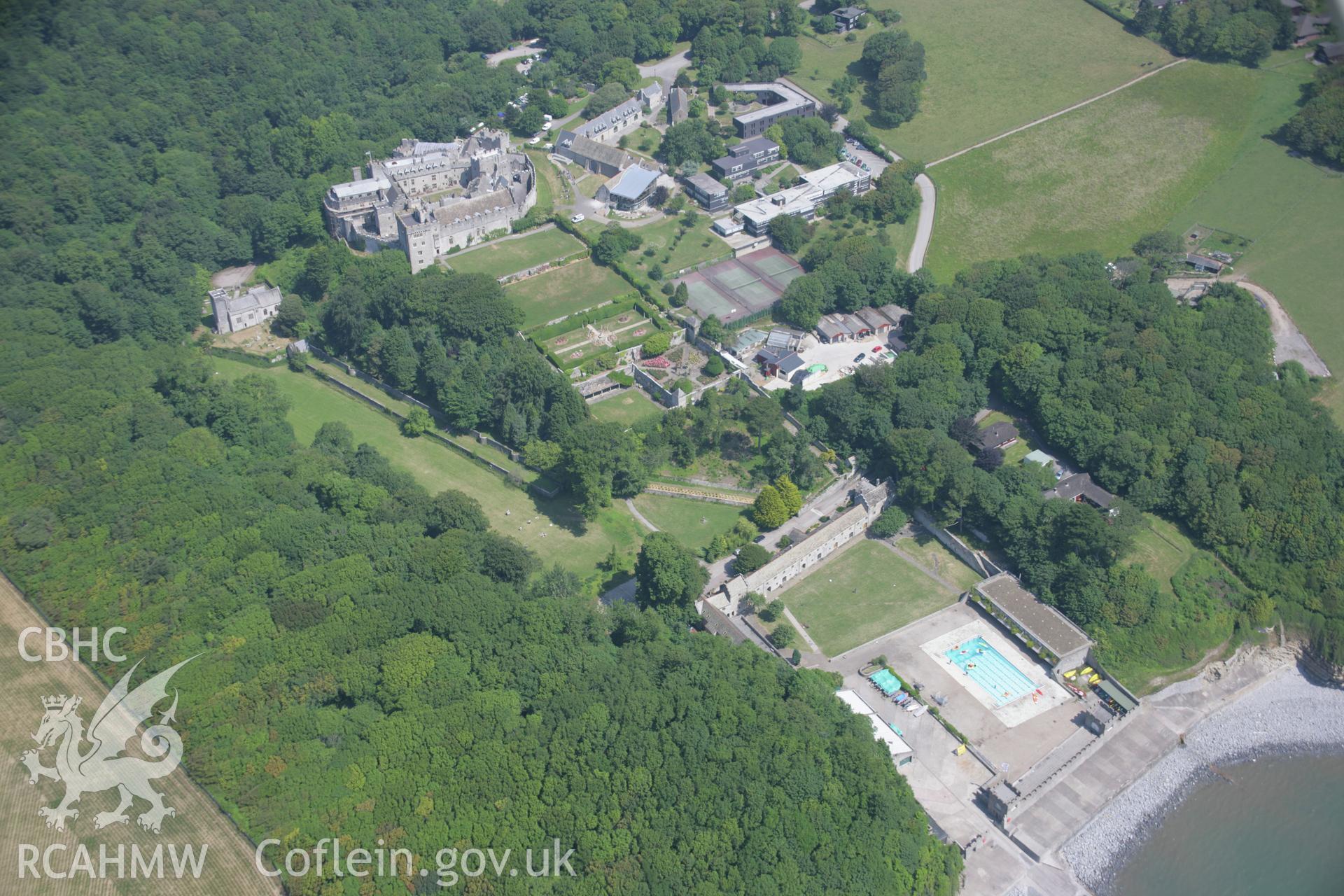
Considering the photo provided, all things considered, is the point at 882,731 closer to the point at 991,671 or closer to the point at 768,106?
the point at 991,671

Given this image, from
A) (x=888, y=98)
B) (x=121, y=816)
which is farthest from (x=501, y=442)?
(x=888, y=98)

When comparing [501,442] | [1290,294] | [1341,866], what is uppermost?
[1341,866]

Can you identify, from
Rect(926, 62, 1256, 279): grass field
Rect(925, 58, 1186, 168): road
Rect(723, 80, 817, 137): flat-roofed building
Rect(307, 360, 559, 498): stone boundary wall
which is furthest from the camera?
Rect(723, 80, 817, 137): flat-roofed building

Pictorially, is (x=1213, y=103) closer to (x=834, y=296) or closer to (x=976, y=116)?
(x=976, y=116)

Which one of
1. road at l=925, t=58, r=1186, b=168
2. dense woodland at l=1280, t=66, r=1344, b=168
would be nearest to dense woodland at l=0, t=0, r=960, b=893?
road at l=925, t=58, r=1186, b=168

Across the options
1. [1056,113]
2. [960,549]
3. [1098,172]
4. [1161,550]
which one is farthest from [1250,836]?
[1056,113]

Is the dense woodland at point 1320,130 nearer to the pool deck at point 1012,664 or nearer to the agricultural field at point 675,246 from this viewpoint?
the agricultural field at point 675,246

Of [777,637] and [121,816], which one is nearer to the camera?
[121,816]

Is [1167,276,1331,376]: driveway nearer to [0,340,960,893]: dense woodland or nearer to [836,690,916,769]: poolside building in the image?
[836,690,916,769]: poolside building
